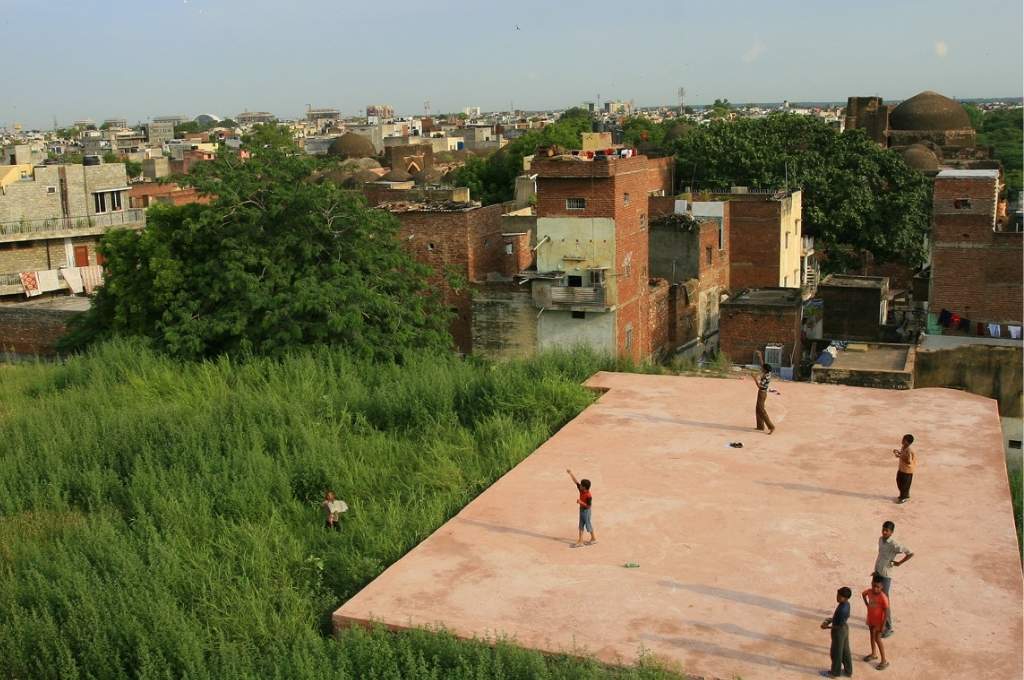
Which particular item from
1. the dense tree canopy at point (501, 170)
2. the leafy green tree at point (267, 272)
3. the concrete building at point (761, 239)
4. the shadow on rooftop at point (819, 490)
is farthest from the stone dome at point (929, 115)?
the shadow on rooftop at point (819, 490)

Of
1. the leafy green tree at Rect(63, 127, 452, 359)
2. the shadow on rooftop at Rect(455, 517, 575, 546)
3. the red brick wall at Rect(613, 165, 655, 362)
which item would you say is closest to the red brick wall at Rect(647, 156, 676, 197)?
the red brick wall at Rect(613, 165, 655, 362)

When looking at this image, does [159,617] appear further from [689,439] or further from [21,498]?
[689,439]

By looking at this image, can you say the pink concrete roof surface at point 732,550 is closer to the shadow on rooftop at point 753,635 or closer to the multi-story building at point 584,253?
the shadow on rooftop at point 753,635

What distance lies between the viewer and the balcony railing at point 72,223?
33.2m

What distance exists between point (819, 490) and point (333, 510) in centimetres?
532

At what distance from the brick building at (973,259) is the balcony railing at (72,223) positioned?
25.4m

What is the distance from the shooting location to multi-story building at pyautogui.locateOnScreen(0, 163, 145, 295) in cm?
3334

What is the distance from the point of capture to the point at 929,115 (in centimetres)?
6094

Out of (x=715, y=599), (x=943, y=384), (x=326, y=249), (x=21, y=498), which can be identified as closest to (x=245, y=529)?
(x=21, y=498)

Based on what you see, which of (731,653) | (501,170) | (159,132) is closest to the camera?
(731,653)

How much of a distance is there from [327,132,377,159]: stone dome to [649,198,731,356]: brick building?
164 ft

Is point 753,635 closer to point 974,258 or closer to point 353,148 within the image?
point 974,258

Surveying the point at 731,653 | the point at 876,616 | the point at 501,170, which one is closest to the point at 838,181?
the point at 501,170

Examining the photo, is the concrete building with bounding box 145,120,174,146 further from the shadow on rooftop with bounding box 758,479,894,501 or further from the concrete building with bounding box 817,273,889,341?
the shadow on rooftop with bounding box 758,479,894,501
